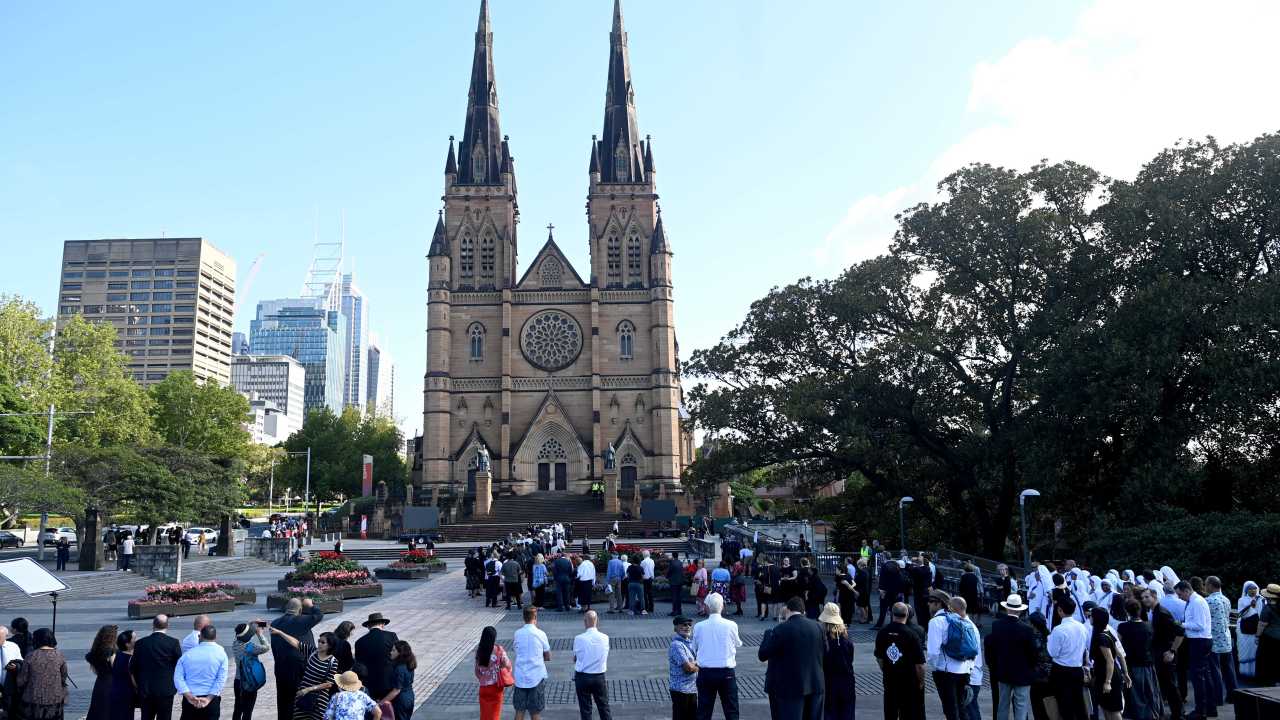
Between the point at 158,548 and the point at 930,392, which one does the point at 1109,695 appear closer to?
the point at 930,392

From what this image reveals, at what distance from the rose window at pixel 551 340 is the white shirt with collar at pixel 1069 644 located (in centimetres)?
5158

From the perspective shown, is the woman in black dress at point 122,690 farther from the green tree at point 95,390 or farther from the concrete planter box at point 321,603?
the green tree at point 95,390

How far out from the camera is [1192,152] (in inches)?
955

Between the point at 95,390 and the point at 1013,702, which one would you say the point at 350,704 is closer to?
the point at 1013,702

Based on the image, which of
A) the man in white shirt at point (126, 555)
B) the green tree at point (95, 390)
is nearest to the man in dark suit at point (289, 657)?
the man in white shirt at point (126, 555)

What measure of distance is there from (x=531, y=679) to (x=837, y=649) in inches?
113

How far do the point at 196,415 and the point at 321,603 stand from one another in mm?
48089

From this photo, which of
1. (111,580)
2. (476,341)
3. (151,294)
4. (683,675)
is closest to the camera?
(683,675)

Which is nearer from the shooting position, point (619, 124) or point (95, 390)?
point (95, 390)

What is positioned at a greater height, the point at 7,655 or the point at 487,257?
the point at 487,257

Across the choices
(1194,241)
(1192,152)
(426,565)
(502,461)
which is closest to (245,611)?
(426,565)

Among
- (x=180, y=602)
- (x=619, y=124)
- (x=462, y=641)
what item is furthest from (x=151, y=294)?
(x=462, y=641)

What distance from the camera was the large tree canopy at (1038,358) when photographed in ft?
71.4

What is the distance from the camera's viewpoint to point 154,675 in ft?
27.8
